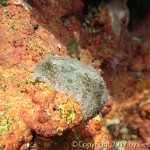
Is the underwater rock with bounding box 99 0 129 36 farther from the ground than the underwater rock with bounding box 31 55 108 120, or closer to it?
farther from the ground

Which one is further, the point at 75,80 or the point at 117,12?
the point at 117,12

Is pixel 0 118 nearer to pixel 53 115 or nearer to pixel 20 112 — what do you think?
pixel 20 112

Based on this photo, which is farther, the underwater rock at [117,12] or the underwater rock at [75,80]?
the underwater rock at [117,12]

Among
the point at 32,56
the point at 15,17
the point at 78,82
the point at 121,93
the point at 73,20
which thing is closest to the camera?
the point at 78,82

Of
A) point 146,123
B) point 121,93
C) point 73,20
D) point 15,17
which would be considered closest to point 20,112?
point 15,17

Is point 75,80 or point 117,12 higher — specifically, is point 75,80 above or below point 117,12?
below

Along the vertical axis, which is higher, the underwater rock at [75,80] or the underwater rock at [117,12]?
the underwater rock at [117,12]

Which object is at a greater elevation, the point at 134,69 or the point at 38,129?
the point at 134,69

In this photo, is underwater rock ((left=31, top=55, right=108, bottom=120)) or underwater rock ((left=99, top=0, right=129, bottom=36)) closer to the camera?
underwater rock ((left=31, top=55, right=108, bottom=120))
